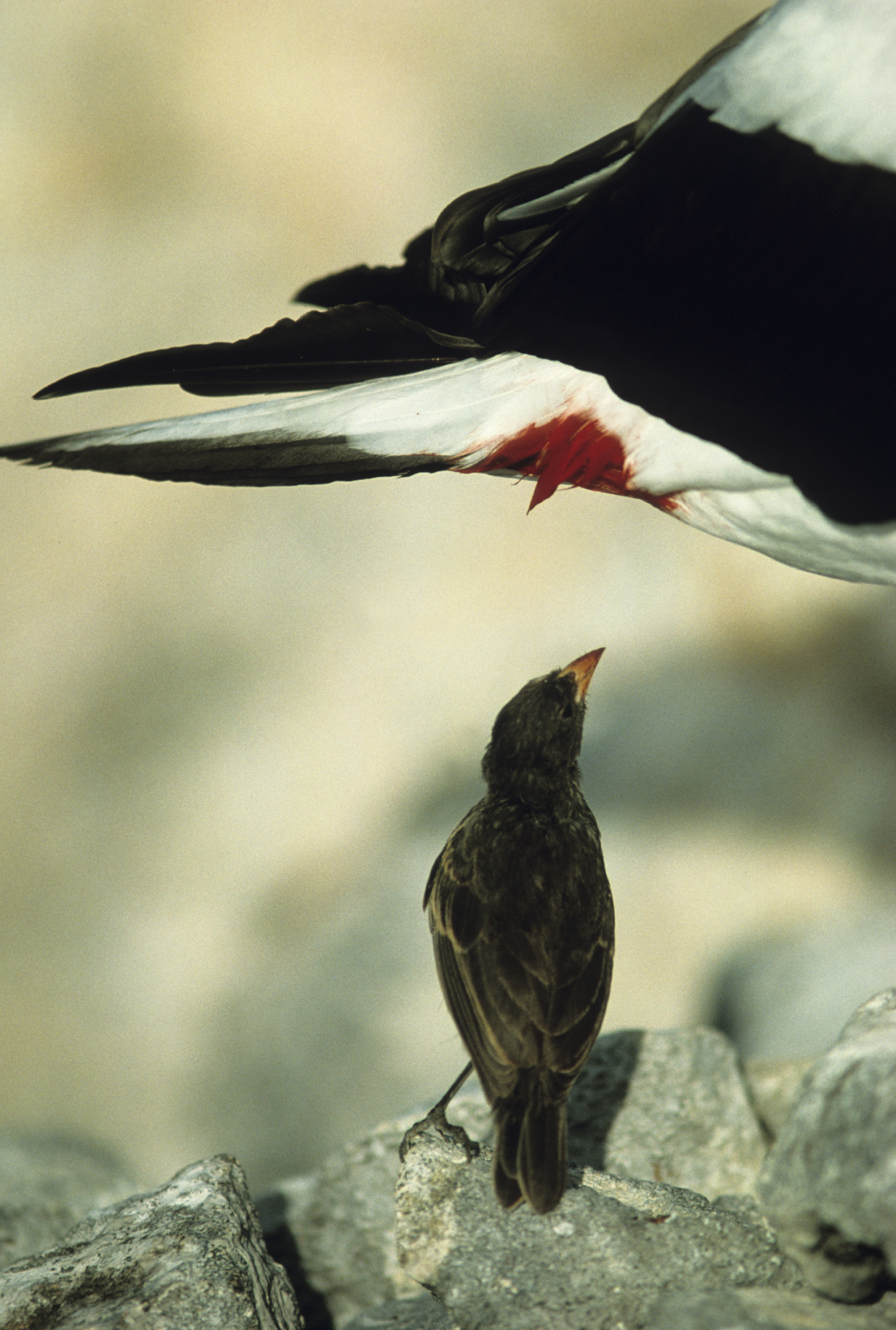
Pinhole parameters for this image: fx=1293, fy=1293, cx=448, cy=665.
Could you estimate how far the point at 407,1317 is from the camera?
180 centimetres

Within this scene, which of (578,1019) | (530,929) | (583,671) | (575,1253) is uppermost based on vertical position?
(583,671)

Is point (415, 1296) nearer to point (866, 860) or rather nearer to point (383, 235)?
point (866, 860)

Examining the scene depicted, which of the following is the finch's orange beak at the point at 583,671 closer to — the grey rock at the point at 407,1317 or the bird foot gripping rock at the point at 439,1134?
the bird foot gripping rock at the point at 439,1134

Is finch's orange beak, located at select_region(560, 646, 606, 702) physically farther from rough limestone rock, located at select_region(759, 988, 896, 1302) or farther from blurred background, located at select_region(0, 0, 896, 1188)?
blurred background, located at select_region(0, 0, 896, 1188)

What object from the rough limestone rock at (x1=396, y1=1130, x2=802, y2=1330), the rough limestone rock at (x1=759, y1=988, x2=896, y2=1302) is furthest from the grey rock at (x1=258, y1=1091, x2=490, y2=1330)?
the rough limestone rock at (x1=759, y1=988, x2=896, y2=1302)

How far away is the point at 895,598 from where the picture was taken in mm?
3197

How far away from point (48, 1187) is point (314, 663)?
1.26m

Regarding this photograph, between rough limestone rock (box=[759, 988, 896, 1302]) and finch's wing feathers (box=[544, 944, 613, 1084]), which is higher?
finch's wing feathers (box=[544, 944, 613, 1084])

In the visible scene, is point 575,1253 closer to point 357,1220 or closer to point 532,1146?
point 532,1146

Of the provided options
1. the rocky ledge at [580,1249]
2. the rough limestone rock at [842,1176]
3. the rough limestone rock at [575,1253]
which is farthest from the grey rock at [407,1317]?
the rough limestone rock at [842,1176]

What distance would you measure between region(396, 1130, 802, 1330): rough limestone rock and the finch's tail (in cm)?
8

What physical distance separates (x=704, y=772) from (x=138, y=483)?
1544 mm

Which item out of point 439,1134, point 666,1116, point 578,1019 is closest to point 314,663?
point 666,1116

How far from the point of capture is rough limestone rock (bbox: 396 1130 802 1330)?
4.78 feet
